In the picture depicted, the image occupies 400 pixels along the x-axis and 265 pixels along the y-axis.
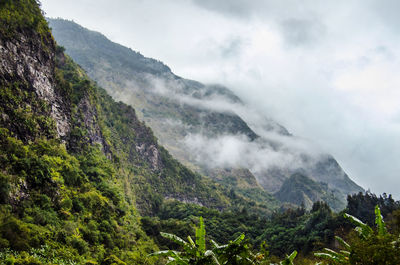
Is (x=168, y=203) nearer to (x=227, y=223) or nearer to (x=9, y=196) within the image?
(x=227, y=223)

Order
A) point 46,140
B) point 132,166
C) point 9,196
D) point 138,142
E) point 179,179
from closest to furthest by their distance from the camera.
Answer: point 9,196 → point 46,140 → point 132,166 → point 138,142 → point 179,179

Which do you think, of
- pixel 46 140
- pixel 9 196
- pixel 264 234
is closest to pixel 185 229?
pixel 264 234

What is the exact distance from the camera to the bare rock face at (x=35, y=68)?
4638cm

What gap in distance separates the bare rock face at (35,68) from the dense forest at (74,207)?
230mm

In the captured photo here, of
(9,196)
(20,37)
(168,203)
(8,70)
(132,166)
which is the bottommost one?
(168,203)

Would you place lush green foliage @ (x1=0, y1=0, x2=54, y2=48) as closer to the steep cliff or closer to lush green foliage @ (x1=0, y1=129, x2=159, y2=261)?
the steep cliff

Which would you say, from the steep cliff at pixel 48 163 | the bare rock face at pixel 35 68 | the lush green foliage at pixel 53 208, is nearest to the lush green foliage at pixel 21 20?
the steep cliff at pixel 48 163

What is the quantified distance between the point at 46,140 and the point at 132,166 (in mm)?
85127

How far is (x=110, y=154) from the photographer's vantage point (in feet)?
315

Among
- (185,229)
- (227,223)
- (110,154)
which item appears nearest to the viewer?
(185,229)

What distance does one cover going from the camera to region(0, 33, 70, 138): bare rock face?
46.4 metres

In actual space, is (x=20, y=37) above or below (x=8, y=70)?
above

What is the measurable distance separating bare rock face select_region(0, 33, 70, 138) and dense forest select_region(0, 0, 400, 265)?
23cm

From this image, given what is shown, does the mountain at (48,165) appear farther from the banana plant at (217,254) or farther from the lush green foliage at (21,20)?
the banana plant at (217,254)
